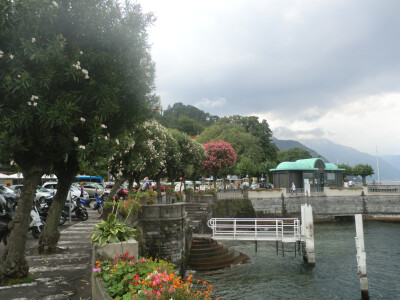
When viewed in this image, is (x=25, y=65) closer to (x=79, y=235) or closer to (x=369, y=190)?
(x=79, y=235)

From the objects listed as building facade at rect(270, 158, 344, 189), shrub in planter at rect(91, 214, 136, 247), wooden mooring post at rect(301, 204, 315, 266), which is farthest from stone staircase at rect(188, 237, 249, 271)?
building facade at rect(270, 158, 344, 189)

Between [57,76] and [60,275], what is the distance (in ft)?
17.4

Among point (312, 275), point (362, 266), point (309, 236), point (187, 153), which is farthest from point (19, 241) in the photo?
point (187, 153)

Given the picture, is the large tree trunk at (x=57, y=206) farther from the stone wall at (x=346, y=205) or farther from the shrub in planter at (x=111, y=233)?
the stone wall at (x=346, y=205)

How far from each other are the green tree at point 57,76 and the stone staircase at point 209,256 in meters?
12.1

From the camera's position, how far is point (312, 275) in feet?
60.7

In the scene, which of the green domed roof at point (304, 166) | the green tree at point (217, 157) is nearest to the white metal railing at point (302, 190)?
the green domed roof at point (304, 166)

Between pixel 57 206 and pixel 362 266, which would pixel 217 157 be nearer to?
pixel 362 266

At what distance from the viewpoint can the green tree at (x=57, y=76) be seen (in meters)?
6.99

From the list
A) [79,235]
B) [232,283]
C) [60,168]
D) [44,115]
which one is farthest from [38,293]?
[232,283]

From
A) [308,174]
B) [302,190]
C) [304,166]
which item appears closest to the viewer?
[302,190]

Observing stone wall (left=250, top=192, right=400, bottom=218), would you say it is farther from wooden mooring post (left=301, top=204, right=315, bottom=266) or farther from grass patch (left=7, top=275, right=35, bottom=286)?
grass patch (left=7, top=275, right=35, bottom=286)

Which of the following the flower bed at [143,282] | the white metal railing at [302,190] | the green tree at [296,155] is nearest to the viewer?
the flower bed at [143,282]

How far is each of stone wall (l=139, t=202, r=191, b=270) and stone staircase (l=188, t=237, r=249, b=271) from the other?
150 centimetres
